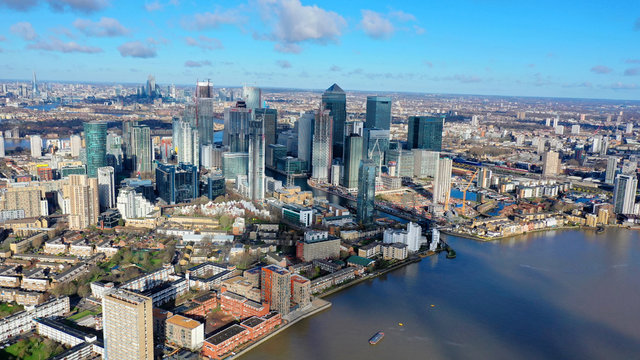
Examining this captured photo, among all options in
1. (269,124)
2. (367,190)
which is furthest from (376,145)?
(367,190)

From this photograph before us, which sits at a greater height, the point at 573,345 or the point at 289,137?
the point at 289,137

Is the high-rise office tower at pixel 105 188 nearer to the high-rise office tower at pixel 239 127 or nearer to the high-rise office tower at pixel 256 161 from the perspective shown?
the high-rise office tower at pixel 256 161

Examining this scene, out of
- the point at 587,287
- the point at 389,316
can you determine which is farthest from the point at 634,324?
the point at 389,316

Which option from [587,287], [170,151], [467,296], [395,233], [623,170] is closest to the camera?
[467,296]

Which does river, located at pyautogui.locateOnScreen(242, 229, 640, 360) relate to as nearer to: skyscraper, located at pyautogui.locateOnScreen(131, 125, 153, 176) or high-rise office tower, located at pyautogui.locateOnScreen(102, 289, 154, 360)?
high-rise office tower, located at pyautogui.locateOnScreen(102, 289, 154, 360)

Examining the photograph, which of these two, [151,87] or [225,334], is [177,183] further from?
[151,87]

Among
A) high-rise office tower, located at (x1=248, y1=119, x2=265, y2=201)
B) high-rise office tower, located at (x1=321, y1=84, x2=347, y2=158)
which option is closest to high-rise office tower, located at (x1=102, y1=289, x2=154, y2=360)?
high-rise office tower, located at (x1=248, y1=119, x2=265, y2=201)

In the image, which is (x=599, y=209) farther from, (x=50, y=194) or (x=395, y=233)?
(x=50, y=194)
